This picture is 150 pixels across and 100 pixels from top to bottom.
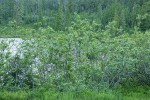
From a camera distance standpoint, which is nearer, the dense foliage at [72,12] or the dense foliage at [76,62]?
the dense foliage at [76,62]

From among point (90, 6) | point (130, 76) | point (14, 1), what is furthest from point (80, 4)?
point (130, 76)

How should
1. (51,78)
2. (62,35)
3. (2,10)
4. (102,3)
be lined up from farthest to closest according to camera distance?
(102,3), (2,10), (62,35), (51,78)

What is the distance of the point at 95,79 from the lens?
1545cm

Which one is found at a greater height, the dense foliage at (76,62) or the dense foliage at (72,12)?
the dense foliage at (72,12)

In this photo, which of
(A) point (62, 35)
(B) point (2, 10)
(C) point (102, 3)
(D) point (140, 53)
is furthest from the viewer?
(C) point (102, 3)

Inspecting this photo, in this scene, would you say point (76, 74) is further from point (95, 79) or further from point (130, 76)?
point (130, 76)

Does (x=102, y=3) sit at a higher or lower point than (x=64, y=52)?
higher

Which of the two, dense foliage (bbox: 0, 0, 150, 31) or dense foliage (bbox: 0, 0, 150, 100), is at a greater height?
dense foliage (bbox: 0, 0, 150, 31)

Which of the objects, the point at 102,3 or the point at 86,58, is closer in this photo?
the point at 86,58

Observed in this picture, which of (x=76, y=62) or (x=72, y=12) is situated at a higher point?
(x=72, y=12)

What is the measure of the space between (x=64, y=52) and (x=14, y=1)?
4629 inches

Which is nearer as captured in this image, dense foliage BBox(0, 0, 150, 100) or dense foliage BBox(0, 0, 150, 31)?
dense foliage BBox(0, 0, 150, 100)

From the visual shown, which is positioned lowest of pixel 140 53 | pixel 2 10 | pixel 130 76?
pixel 130 76

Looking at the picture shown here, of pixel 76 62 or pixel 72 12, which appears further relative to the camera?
pixel 72 12
